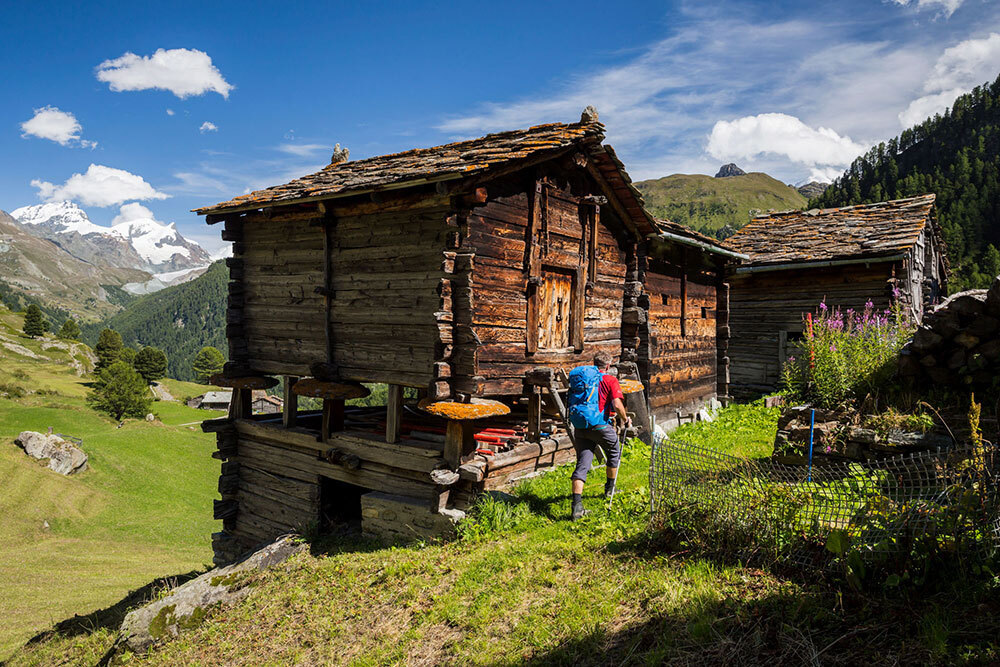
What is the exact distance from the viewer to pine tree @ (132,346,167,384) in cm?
8000

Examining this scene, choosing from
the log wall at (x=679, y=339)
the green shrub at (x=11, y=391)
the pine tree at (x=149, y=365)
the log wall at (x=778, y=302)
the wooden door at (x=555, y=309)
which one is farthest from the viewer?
the pine tree at (x=149, y=365)

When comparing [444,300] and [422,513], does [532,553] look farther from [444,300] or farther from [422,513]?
[444,300]

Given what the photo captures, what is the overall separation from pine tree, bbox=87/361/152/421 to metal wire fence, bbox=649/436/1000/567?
65.7m

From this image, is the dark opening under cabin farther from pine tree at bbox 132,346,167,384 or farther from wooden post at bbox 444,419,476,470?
pine tree at bbox 132,346,167,384

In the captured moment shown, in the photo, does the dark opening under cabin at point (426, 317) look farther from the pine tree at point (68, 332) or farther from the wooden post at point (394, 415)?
the pine tree at point (68, 332)

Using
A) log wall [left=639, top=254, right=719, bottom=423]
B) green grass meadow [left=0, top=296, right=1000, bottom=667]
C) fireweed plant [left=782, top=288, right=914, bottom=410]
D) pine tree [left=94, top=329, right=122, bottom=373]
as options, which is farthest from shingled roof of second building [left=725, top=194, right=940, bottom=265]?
pine tree [left=94, top=329, right=122, bottom=373]

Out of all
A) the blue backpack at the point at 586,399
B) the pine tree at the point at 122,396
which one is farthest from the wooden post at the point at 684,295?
the pine tree at the point at 122,396

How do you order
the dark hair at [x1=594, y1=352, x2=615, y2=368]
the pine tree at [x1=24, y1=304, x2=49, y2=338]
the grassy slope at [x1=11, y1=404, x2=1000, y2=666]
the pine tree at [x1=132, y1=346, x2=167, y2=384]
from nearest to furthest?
1. the grassy slope at [x1=11, y1=404, x2=1000, y2=666]
2. the dark hair at [x1=594, y1=352, x2=615, y2=368]
3. the pine tree at [x1=132, y1=346, x2=167, y2=384]
4. the pine tree at [x1=24, y1=304, x2=49, y2=338]

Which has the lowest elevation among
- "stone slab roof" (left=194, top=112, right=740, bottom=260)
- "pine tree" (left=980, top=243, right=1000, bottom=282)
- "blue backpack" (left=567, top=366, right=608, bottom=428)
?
"blue backpack" (left=567, top=366, right=608, bottom=428)

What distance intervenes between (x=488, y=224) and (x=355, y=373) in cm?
381

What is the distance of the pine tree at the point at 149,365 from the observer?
262ft

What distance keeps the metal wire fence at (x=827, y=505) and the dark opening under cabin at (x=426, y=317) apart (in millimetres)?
3848

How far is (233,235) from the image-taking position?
13.0 metres

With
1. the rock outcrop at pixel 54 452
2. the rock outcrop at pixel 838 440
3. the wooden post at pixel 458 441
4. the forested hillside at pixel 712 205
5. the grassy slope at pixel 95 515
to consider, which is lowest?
the grassy slope at pixel 95 515
